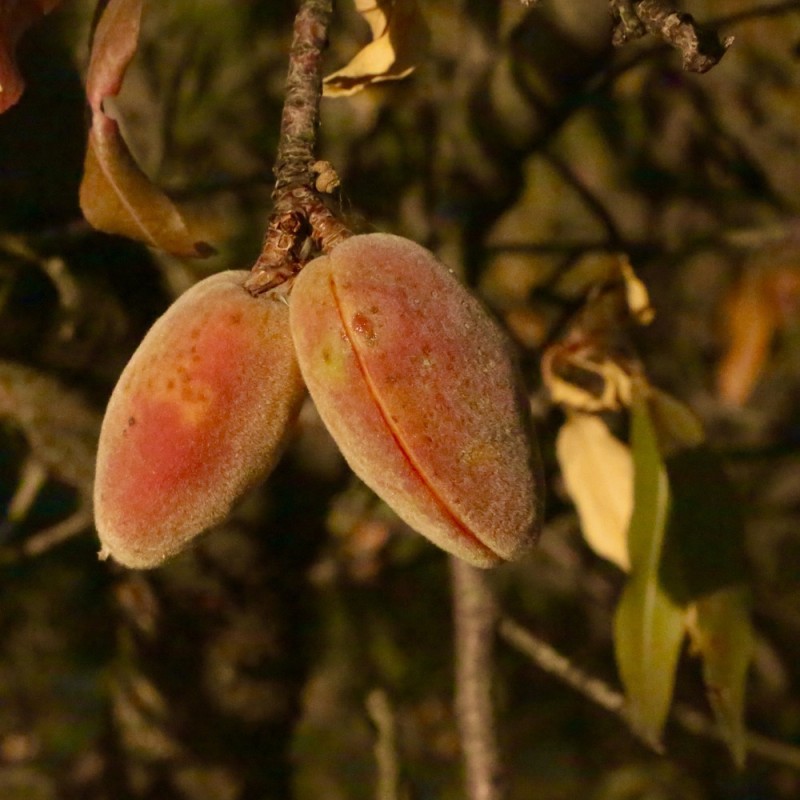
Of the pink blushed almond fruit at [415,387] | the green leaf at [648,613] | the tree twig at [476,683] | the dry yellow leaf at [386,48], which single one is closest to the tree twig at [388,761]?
the tree twig at [476,683]

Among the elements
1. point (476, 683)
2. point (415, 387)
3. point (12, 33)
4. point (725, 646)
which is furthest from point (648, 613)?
point (12, 33)

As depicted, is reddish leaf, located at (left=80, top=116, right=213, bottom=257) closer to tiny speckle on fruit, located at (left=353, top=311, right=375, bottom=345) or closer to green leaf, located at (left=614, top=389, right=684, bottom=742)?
tiny speckle on fruit, located at (left=353, top=311, right=375, bottom=345)

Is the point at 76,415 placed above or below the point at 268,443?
below

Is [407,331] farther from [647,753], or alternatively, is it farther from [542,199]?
[647,753]

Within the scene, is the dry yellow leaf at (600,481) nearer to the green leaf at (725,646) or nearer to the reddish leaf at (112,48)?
the green leaf at (725,646)

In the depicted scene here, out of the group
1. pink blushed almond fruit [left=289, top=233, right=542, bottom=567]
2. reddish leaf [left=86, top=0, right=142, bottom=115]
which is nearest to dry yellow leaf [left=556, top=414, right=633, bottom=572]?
pink blushed almond fruit [left=289, top=233, right=542, bottom=567]

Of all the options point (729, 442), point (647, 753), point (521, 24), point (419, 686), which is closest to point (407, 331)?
point (521, 24)

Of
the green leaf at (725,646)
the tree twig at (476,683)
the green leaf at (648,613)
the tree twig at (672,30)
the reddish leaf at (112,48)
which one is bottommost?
the tree twig at (476,683)
